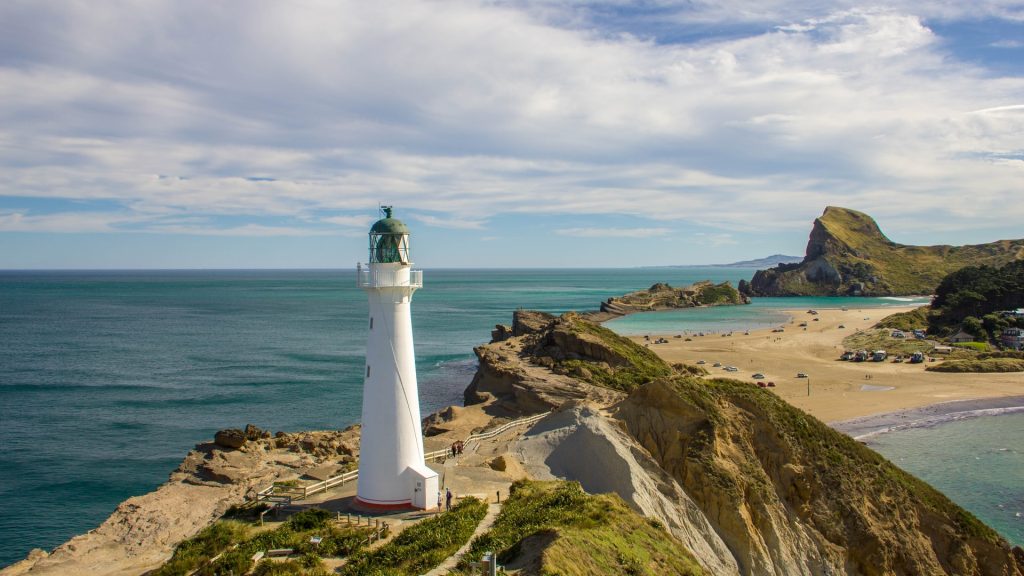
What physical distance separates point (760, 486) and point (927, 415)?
31149mm

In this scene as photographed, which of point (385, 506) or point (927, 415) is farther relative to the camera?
point (927, 415)

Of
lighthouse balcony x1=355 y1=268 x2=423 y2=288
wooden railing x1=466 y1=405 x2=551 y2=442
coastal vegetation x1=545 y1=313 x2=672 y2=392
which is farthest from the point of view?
coastal vegetation x1=545 y1=313 x2=672 y2=392

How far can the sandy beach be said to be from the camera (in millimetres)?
47625

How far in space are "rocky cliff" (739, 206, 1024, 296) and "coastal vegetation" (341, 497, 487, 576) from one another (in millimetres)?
170253

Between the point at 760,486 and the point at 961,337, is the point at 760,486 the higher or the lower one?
the higher one

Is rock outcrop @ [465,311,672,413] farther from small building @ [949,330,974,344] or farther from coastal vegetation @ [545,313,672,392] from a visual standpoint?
small building @ [949,330,974,344]

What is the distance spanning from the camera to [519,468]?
69.5 feet

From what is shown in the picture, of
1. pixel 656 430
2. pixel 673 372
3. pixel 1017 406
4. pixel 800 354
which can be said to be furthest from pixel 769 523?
pixel 800 354

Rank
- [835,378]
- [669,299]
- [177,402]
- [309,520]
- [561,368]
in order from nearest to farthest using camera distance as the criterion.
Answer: [309,520] < [561,368] < [177,402] < [835,378] < [669,299]

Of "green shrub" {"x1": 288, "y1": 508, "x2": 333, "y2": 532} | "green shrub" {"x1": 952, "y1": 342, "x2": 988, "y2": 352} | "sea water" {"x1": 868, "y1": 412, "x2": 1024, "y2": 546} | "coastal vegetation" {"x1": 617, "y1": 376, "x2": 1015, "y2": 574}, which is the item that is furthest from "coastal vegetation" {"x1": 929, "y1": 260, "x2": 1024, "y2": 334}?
"green shrub" {"x1": 288, "y1": 508, "x2": 333, "y2": 532}

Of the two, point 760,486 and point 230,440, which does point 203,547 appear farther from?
point 230,440

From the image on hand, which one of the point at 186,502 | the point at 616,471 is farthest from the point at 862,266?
the point at 186,502

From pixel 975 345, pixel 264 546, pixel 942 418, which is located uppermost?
pixel 264 546

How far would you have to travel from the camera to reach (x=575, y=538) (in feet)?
42.6
